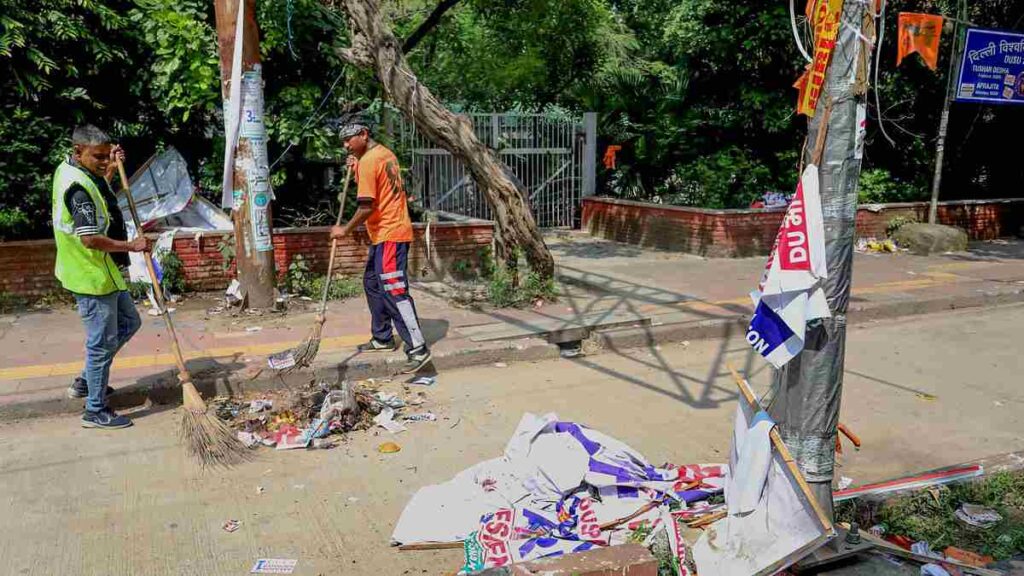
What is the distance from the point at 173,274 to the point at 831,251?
7146 millimetres

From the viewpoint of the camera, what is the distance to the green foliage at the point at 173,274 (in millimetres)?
8516

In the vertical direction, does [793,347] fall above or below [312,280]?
above

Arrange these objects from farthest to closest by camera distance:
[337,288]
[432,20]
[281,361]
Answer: [432,20] < [337,288] < [281,361]

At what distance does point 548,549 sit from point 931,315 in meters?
7.11

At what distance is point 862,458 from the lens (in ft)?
16.7

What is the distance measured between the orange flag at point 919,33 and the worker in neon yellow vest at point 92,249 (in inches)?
391

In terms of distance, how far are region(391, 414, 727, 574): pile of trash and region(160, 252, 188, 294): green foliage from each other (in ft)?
17.4

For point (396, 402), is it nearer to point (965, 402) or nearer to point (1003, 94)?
point (965, 402)

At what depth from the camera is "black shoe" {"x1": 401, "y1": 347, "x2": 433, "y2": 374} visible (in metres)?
6.54

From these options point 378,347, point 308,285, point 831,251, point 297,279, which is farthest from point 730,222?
point 831,251

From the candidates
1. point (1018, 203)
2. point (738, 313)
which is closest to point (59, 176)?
point (738, 313)

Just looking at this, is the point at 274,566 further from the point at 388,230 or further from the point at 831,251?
the point at 388,230

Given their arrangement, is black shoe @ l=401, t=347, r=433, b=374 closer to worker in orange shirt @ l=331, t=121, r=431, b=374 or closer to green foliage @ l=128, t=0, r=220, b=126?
worker in orange shirt @ l=331, t=121, r=431, b=374

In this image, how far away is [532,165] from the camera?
14.5 meters
